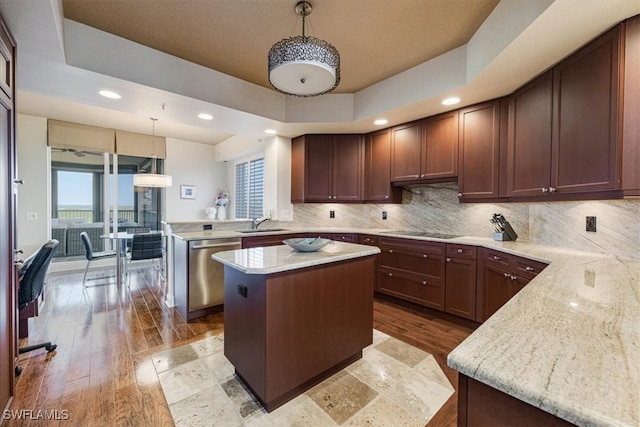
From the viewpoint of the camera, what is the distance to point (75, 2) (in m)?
1.97

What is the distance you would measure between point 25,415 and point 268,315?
1.53 meters

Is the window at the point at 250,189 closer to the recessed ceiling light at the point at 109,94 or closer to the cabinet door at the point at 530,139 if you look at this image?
the recessed ceiling light at the point at 109,94

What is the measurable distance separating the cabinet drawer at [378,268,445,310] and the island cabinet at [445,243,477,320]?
0.34 ft

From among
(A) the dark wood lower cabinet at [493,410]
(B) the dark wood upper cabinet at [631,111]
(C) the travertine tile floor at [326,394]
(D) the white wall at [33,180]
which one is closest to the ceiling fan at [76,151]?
(D) the white wall at [33,180]

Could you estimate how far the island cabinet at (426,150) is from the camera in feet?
10.2

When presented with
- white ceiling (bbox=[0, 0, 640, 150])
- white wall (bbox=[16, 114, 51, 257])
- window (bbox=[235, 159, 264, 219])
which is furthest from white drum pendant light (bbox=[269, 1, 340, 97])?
white wall (bbox=[16, 114, 51, 257])

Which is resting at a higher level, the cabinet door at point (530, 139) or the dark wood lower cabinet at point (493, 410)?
the cabinet door at point (530, 139)

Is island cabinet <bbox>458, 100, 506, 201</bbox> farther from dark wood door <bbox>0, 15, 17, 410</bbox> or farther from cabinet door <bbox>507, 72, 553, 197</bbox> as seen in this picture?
dark wood door <bbox>0, 15, 17, 410</bbox>

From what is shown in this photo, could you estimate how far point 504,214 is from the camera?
3002 millimetres

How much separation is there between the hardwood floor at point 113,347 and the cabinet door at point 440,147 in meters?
1.69

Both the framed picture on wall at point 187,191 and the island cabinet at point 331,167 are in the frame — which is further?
the framed picture on wall at point 187,191

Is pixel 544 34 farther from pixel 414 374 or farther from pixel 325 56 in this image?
pixel 414 374

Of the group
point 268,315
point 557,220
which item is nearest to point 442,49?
point 557,220

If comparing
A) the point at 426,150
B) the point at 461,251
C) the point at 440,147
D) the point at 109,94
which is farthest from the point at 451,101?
the point at 109,94
